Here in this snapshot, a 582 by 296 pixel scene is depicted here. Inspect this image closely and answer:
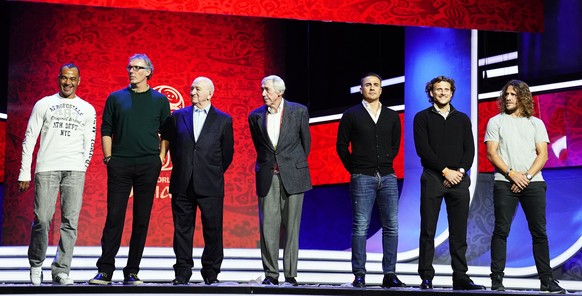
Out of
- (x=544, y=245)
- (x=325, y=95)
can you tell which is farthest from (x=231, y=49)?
(x=544, y=245)

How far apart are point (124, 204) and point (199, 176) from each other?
52 centimetres

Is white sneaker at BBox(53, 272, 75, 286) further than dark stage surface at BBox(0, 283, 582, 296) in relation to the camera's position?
Yes

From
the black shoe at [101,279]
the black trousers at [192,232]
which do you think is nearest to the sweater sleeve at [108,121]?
the black trousers at [192,232]

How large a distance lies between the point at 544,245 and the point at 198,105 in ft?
8.16

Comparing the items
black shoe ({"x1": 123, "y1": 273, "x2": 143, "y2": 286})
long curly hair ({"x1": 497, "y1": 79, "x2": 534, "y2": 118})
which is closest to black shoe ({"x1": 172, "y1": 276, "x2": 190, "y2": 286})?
black shoe ({"x1": 123, "y1": 273, "x2": 143, "y2": 286})

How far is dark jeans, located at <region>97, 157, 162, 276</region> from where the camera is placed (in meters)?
4.98

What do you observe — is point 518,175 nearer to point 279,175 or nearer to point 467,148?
point 467,148

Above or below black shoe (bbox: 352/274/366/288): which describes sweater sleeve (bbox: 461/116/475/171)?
above

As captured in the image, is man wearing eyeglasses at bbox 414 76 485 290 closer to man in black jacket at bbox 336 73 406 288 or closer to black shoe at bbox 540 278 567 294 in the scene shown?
man in black jacket at bbox 336 73 406 288

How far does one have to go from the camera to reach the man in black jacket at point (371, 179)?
5074 millimetres

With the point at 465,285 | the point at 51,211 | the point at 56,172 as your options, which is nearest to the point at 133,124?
the point at 56,172

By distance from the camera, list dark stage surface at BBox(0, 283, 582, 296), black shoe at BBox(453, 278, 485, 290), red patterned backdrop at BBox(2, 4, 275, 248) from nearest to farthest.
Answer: dark stage surface at BBox(0, 283, 582, 296) → black shoe at BBox(453, 278, 485, 290) → red patterned backdrop at BBox(2, 4, 275, 248)

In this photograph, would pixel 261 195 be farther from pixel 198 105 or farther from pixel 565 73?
pixel 565 73

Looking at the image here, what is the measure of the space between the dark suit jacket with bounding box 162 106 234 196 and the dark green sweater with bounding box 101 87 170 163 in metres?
0.14
